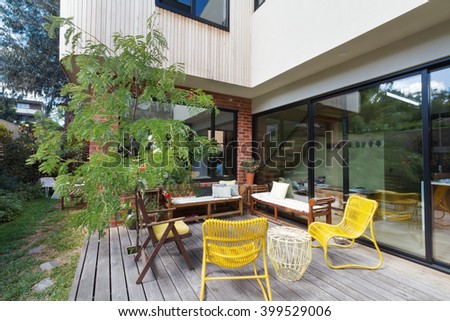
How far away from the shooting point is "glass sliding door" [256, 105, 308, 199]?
464cm

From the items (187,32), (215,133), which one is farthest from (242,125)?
(187,32)

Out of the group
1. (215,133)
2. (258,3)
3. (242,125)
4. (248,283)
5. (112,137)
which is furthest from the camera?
(242,125)

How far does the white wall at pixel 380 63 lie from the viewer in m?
2.62

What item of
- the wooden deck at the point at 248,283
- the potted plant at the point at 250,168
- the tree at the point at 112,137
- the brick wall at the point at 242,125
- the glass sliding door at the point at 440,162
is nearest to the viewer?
the wooden deck at the point at 248,283

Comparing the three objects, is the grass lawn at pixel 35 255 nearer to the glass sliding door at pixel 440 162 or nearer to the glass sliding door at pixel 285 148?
the glass sliding door at pixel 285 148

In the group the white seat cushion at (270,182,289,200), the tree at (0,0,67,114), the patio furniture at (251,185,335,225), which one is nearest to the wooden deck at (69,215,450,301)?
the patio furniture at (251,185,335,225)

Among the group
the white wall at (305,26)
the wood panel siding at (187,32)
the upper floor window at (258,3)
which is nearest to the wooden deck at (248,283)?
the white wall at (305,26)

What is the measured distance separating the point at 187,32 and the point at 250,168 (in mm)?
3339

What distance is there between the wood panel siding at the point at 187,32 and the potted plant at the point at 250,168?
1.95 meters

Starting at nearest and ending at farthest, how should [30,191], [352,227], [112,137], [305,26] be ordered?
1. [112,137]
2. [352,227]
3. [305,26]
4. [30,191]

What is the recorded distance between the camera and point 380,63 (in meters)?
3.17

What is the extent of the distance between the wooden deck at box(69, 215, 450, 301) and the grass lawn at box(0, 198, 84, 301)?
0.24m

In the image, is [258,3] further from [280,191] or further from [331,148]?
[280,191]

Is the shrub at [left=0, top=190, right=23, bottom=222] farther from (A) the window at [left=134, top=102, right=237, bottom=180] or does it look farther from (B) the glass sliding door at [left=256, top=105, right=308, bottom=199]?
(B) the glass sliding door at [left=256, top=105, right=308, bottom=199]
